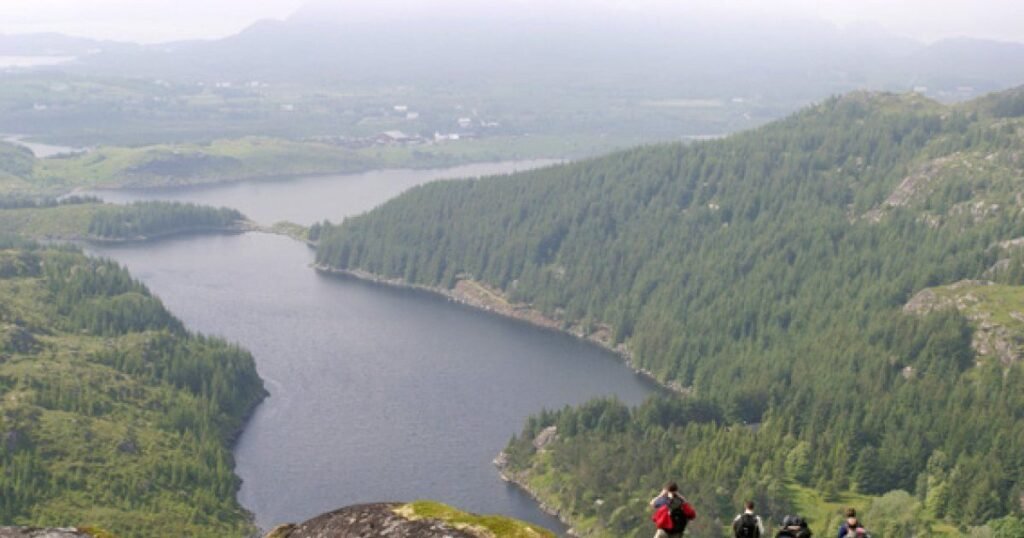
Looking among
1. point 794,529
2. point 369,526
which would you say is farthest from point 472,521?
point 794,529

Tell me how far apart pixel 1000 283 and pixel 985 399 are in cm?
3920

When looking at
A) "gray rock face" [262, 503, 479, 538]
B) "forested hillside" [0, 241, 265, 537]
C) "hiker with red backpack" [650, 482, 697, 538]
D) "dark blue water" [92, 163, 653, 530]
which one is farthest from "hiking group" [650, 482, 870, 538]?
"dark blue water" [92, 163, 653, 530]

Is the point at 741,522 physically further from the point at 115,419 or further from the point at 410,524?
the point at 115,419

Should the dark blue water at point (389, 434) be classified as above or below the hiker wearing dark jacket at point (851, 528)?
below

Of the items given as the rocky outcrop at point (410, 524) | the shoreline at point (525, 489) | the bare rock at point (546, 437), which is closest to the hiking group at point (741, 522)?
the rocky outcrop at point (410, 524)

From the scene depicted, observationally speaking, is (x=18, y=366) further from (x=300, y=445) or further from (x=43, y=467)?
(x=300, y=445)

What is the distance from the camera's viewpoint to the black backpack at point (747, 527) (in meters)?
43.6

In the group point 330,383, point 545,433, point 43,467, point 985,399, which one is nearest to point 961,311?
point 985,399

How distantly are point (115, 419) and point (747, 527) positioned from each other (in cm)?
12699

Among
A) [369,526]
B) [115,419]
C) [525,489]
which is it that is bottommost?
[525,489]

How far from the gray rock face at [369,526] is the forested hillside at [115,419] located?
286 ft

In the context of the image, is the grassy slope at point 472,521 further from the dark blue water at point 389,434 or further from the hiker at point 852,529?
the dark blue water at point 389,434

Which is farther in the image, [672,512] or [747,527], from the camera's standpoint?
[672,512]

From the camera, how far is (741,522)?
4362cm
